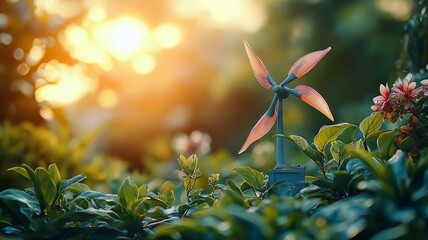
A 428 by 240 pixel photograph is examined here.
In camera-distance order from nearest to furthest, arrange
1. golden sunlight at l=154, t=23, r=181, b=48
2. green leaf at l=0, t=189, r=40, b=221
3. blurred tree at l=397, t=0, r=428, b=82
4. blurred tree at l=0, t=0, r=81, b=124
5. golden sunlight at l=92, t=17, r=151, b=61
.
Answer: green leaf at l=0, t=189, r=40, b=221 < blurred tree at l=397, t=0, r=428, b=82 < blurred tree at l=0, t=0, r=81, b=124 < golden sunlight at l=92, t=17, r=151, b=61 < golden sunlight at l=154, t=23, r=181, b=48

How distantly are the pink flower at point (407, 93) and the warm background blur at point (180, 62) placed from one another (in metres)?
2.68

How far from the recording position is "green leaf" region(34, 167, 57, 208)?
1.84 m

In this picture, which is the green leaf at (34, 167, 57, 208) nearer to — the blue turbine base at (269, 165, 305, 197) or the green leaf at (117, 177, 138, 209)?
the green leaf at (117, 177, 138, 209)

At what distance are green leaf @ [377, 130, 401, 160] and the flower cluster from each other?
81mm

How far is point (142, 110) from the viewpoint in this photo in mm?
11211

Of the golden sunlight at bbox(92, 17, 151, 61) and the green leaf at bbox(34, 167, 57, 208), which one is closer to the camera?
the green leaf at bbox(34, 167, 57, 208)

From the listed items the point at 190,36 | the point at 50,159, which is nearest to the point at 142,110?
the point at 190,36

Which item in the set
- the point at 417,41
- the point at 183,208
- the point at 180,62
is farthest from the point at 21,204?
the point at 180,62

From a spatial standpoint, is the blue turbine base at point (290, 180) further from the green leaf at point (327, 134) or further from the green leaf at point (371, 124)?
the green leaf at point (371, 124)

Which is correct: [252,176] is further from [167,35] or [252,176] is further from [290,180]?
[167,35]

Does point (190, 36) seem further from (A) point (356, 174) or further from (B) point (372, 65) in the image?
(A) point (356, 174)

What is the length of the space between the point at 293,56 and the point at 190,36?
2.93m

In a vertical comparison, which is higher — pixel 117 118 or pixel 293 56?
pixel 293 56

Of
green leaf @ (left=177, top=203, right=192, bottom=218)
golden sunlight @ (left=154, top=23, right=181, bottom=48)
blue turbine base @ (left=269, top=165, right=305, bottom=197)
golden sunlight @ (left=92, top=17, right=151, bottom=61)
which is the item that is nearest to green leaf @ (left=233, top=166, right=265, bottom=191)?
blue turbine base @ (left=269, top=165, right=305, bottom=197)
